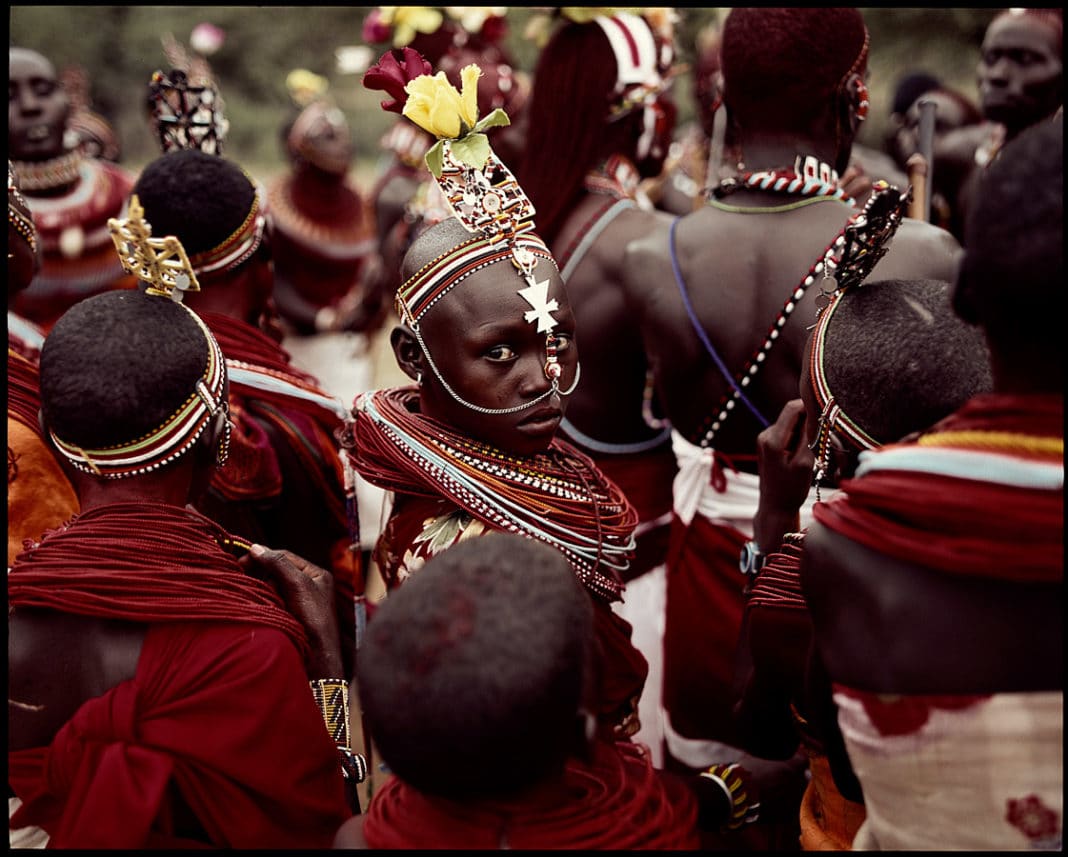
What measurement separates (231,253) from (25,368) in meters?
0.69

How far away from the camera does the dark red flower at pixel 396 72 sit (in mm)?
2592

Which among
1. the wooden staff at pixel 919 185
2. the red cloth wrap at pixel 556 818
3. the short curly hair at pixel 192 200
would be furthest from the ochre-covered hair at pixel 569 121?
the red cloth wrap at pixel 556 818

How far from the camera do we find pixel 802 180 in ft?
→ 11.0

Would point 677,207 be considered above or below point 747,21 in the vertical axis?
below

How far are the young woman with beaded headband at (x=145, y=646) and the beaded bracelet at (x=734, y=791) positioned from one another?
0.81m

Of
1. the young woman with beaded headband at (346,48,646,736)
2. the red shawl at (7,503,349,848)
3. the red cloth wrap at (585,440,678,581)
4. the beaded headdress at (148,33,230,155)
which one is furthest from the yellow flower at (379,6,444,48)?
the red shawl at (7,503,349,848)

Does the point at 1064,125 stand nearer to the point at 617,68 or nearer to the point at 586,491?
the point at 586,491

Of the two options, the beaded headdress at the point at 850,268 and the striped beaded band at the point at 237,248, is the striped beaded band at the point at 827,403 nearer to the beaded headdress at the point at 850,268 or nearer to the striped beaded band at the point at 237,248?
the beaded headdress at the point at 850,268

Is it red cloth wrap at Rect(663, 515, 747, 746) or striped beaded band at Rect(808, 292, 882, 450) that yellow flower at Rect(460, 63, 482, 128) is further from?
red cloth wrap at Rect(663, 515, 747, 746)

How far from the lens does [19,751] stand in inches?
79.7

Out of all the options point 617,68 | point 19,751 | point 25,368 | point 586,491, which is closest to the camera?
point 19,751

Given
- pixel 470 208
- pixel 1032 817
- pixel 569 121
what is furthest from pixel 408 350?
pixel 569 121

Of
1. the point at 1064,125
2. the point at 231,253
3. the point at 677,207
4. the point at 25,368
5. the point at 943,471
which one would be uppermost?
the point at 1064,125

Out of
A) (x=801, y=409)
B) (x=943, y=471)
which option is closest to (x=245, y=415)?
(x=801, y=409)
